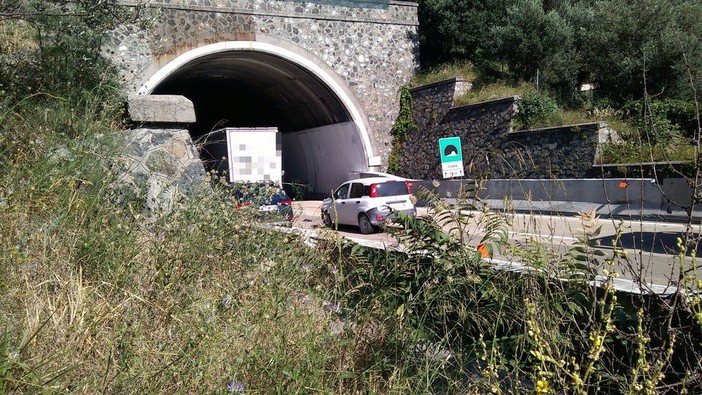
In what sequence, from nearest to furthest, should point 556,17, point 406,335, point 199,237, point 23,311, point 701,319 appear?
point 701,319 → point 23,311 → point 406,335 → point 199,237 → point 556,17

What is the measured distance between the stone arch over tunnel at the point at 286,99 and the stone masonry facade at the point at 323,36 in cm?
36

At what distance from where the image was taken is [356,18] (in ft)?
78.4

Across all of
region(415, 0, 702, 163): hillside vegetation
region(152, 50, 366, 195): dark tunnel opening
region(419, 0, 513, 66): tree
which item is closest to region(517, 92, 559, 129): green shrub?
region(415, 0, 702, 163): hillside vegetation

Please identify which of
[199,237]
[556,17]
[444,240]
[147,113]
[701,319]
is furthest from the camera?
[556,17]

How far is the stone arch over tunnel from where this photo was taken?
22141mm

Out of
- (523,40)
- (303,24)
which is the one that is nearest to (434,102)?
(523,40)

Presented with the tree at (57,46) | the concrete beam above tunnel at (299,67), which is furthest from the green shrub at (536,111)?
Result: the tree at (57,46)

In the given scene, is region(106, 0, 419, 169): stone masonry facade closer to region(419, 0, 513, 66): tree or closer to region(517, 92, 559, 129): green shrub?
region(419, 0, 513, 66): tree

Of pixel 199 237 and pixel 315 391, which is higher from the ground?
pixel 199 237

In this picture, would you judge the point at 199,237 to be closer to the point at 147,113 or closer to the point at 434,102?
the point at 147,113

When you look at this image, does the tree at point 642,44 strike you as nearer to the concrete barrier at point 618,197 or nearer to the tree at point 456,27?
the concrete barrier at point 618,197

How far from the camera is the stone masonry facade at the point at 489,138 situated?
18000 millimetres

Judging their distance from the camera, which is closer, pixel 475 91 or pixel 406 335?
pixel 406 335

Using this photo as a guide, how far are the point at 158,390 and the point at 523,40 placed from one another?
2127 centimetres
